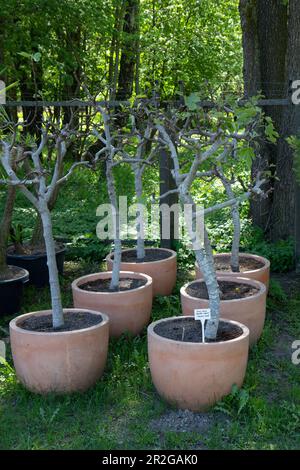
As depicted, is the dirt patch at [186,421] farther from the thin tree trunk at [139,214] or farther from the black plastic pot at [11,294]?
the black plastic pot at [11,294]

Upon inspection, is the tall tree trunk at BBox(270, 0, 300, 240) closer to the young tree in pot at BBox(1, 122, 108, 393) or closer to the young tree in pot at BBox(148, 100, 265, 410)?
the young tree in pot at BBox(148, 100, 265, 410)

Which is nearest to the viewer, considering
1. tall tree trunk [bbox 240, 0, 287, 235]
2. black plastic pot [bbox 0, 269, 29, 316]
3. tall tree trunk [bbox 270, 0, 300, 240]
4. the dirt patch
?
the dirt patch

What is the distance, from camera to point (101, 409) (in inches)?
134

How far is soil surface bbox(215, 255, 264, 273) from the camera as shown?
5003 millimetres

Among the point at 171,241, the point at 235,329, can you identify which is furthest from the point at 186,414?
the point at 171,241

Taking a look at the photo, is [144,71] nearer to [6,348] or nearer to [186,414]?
[6,348]

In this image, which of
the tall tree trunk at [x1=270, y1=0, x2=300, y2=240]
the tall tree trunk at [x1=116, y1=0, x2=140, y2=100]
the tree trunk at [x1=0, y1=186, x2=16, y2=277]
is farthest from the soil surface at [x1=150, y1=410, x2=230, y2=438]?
the tall tree trunk at [x1=116, y1=0, x2=140, y2=100]

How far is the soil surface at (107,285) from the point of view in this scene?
4535mm

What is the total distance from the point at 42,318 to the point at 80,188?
5604mm

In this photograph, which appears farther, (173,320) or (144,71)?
(144,71)

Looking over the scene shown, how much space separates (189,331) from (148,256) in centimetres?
190

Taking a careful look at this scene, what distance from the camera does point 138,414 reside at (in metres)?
3.34

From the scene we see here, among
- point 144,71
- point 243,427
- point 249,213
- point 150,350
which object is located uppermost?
point 144,71

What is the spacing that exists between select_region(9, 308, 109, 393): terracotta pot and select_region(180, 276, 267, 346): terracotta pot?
0.79 metres
